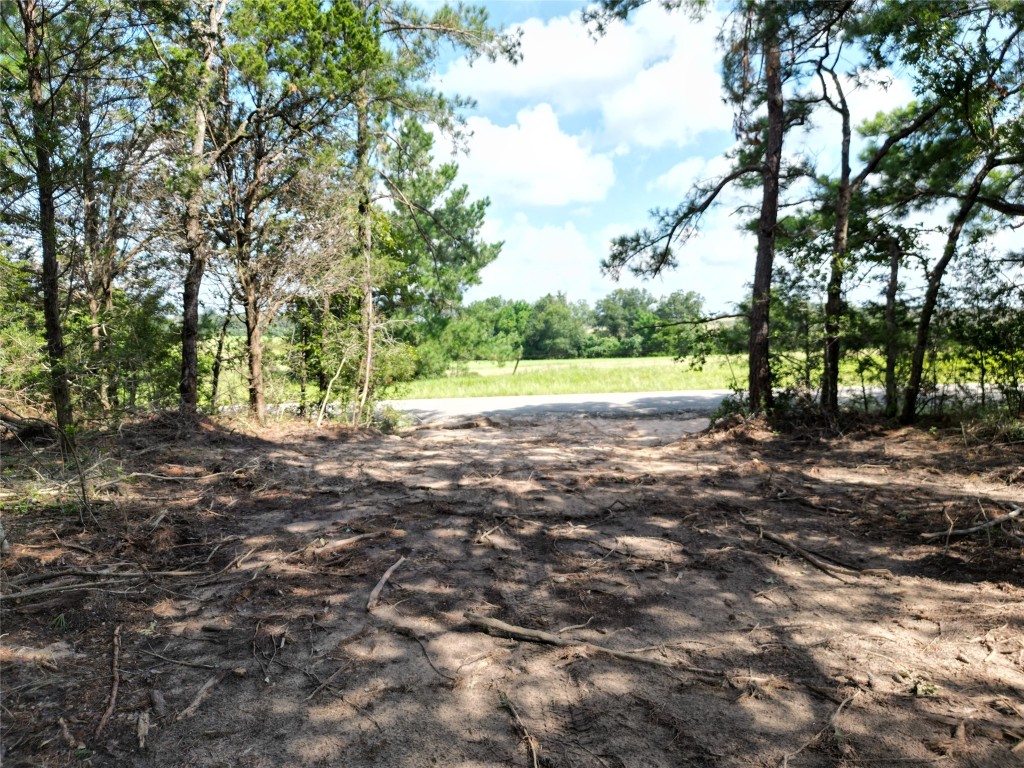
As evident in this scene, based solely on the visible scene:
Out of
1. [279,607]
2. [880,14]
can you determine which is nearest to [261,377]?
[279,607]

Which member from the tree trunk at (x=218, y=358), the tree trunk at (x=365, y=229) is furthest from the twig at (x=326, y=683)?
the tree trunk at (x=218, y=358)

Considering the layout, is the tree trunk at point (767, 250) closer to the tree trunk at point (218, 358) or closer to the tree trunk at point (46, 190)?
the tree trunk at point (46, 190)

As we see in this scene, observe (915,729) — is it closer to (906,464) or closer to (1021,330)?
(906,464)

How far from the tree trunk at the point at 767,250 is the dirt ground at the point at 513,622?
10.5ft

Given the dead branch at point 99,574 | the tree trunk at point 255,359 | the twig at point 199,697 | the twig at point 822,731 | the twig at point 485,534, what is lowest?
the twig at point 822,731

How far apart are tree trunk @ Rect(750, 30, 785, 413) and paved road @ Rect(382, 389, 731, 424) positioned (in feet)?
13.2

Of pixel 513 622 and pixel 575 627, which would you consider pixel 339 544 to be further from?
pixel 575 627

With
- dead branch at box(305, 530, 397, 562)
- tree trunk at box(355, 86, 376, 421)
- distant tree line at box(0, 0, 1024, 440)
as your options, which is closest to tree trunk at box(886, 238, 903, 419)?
distant tree line at box(0, 0, 1024, 440)

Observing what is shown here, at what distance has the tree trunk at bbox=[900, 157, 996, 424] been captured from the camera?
8047 millimetres

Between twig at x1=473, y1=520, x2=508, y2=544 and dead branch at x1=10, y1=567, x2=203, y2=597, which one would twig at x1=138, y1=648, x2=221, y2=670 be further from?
twig at x1=473, y1=520, x2=508, y2=544

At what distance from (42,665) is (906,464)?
310 inches

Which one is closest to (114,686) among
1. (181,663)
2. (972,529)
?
(181,663)

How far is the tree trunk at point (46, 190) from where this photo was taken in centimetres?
583

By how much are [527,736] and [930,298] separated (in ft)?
A: 28.9
